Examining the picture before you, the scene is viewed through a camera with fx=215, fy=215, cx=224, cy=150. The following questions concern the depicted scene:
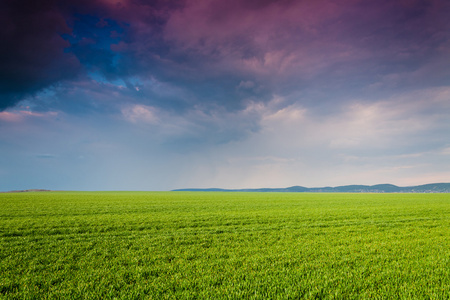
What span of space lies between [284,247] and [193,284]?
4748mm

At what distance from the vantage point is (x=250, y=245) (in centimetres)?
941

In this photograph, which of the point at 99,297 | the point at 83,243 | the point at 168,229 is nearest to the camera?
the point at 99,297

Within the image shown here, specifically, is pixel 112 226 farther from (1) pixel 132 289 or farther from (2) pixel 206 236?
(1) pixel 132 289

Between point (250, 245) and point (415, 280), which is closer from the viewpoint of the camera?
point (415, 280)

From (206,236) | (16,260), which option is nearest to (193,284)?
(206,236)

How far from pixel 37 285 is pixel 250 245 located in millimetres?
7146

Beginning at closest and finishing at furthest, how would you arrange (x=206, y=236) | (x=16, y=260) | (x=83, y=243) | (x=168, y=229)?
(x=16, y=260) < (x=83, y=243) < (x=206, y=236) < (x=168, y=229)

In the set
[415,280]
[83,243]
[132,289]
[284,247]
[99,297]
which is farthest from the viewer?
[83,243]

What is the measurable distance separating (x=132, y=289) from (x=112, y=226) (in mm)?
10058

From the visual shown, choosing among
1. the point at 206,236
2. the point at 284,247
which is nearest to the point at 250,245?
the point at 284,247

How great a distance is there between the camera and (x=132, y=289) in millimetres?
5391

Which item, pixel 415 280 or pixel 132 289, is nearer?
pixel 132 289

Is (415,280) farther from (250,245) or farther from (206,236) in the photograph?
(206,236)

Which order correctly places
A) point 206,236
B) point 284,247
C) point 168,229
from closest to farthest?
point 284,247, point 206,236, point 168,229
